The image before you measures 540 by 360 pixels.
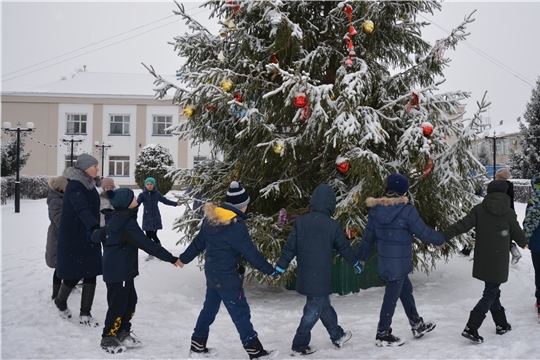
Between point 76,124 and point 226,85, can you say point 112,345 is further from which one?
point 76,124

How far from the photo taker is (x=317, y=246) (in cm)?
417

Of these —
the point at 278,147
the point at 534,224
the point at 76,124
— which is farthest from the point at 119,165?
the point at 534,224

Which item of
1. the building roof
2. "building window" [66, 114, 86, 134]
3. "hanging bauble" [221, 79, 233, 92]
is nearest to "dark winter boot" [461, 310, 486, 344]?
"hanging bauble" [221, 79, 233, 92]

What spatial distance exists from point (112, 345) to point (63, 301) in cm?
131

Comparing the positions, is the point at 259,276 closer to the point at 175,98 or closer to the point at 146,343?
the point at 146,343

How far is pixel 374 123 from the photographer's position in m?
5.31

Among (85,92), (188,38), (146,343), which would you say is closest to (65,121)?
(85,92)

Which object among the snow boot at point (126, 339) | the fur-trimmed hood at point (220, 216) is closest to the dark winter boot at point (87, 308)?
the snow boot at point (126, 339)

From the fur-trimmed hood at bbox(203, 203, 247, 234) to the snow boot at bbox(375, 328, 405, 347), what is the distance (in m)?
1.91

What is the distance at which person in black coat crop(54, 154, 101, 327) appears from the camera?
4922mm

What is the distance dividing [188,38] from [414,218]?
457 centimetres

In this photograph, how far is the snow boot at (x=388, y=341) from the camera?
14.3 feet

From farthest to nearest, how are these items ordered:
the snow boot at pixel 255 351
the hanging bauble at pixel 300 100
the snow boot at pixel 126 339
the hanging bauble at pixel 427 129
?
1. the hanging bauble at pixel 427 129
2. the hanging bauble at pixel 300 100
3. the snow boot at pixel 126 339
4. the snow boot at pixel 255 351

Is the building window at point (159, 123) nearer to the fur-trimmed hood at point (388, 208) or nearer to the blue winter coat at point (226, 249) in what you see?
the blue winter coat at point (226, 249)
